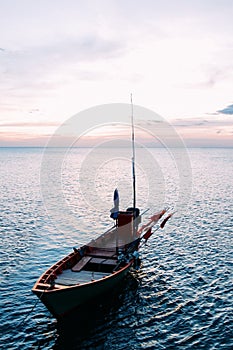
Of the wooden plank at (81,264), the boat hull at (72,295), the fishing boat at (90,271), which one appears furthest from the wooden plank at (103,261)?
the boat hull at (72,295)

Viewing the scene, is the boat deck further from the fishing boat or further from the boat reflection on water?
the boat reflection on water

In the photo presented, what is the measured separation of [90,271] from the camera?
969 inches

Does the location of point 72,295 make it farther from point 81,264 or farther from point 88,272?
point 81,264

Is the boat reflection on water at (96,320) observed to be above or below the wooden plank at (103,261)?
below

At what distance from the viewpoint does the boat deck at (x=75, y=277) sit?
21984 mm

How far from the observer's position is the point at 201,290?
82.7 feet

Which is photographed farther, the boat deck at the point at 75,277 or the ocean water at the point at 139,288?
the boat deck at the point at 75,277

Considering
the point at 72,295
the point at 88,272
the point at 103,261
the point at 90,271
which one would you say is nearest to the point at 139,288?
the point at 103,261

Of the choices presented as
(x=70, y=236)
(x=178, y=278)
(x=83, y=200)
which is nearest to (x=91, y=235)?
(x=70, y=236)

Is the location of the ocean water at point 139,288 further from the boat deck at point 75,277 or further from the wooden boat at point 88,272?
the boat deck at point 75,277

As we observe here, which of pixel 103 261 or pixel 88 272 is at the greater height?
pixel 103 261

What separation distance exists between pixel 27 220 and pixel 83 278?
25.1 metres

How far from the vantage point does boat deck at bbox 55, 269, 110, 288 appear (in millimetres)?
21984

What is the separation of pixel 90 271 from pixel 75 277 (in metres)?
1.77
